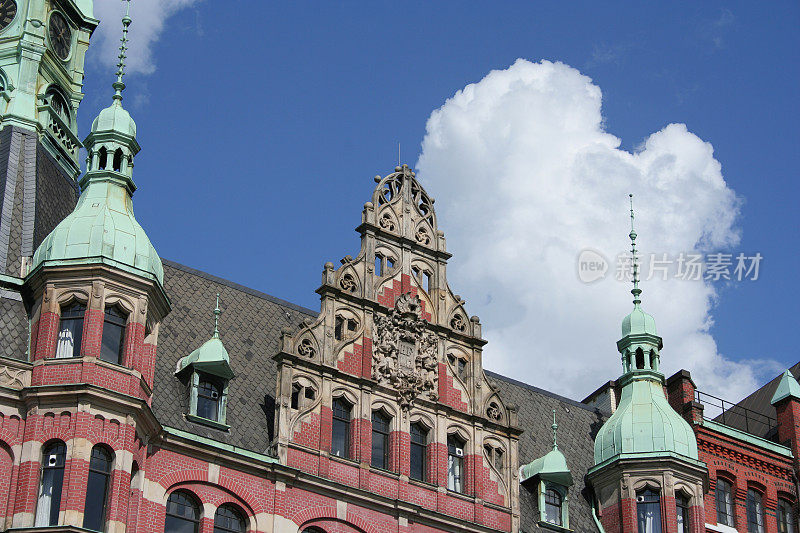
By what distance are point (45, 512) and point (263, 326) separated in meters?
13.5

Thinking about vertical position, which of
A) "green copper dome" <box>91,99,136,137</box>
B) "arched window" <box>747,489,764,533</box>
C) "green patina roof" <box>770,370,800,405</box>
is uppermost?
"green copper dome" <box>91,99,136,137</box>

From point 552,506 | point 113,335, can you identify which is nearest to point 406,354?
point 552,506

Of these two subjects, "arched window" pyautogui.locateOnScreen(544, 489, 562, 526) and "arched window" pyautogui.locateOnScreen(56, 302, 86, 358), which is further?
"arched window" pyautogui.locateOnScreen(544, 489, 562, 526)

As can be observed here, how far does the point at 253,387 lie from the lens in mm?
50750

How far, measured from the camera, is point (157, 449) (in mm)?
45781

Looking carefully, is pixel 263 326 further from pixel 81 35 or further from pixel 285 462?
pixel 81 35

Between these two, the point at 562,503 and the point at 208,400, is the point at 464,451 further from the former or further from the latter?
the point at 208,400

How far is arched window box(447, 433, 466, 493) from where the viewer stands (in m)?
51.5

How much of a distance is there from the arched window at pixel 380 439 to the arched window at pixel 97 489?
9653 mm

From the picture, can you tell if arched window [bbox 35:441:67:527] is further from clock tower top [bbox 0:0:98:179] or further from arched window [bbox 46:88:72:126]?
arched window [bbox 46:88:72:126]

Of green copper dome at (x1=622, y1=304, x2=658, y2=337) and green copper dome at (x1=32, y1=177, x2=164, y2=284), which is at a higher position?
green copper dome at (x1=622, y1=304, x2=658, y2=337)

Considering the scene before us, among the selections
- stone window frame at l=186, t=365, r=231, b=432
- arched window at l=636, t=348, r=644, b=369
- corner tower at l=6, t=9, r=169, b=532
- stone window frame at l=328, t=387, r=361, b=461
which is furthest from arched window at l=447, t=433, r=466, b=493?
corner tower at l=6, t=9, r=169, b=532

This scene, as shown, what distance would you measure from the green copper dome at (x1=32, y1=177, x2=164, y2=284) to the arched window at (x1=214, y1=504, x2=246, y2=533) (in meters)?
7.02

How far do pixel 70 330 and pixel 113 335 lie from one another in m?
1.21
